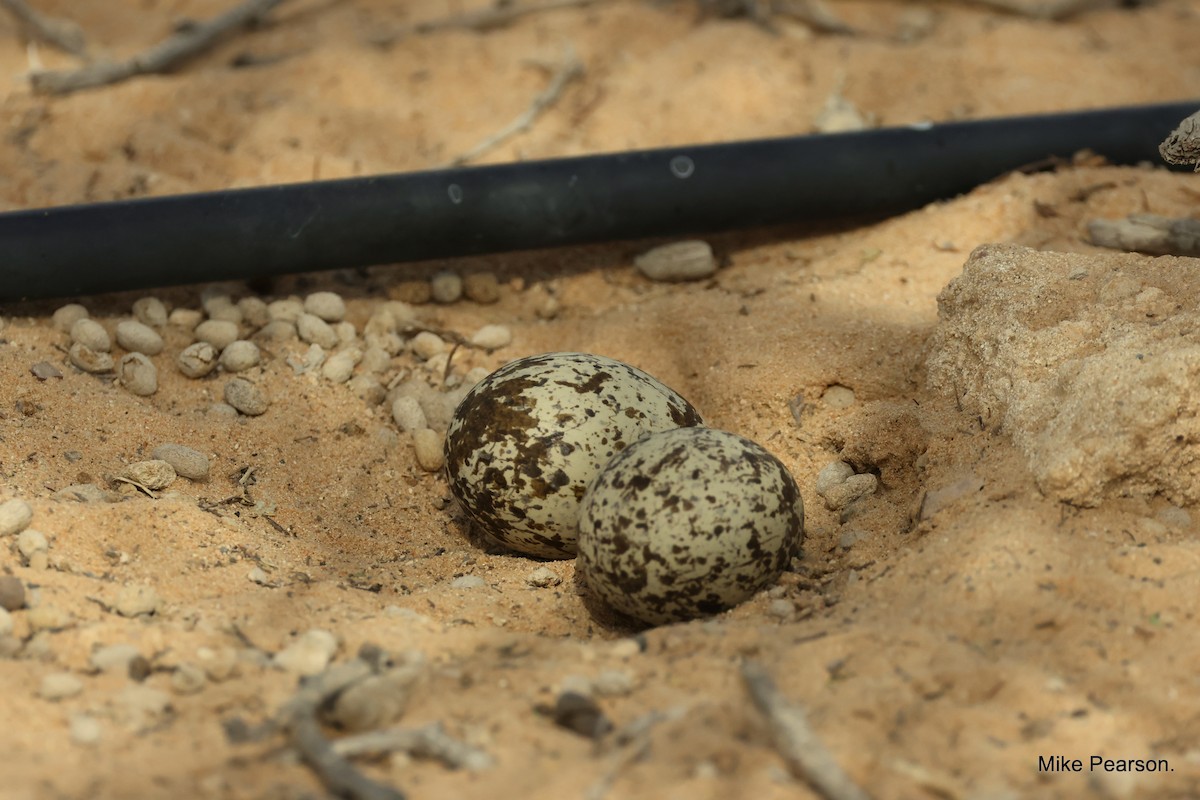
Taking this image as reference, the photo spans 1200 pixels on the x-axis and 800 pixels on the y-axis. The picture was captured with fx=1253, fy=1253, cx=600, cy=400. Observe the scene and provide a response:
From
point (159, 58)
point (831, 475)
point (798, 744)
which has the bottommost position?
point (831, 475)

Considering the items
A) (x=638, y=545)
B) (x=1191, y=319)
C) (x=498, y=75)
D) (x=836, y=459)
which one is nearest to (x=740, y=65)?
(x=498, y=75)

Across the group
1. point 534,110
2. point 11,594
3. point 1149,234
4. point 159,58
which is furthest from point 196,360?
point 1149,234

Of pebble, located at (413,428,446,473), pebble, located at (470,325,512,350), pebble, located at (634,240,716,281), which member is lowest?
pebble, located at (413,428,446,473)

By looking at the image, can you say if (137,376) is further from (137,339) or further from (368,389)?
(368,389)

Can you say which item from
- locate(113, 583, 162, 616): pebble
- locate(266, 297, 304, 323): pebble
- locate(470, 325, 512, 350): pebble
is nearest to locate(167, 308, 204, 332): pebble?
locate(266, 297, 304, 323): pebble

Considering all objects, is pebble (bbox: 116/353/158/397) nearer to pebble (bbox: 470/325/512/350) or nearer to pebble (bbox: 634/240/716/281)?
pebble (bbox: 470/325/512/350)

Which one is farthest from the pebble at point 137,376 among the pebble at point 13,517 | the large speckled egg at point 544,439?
the large speckled egg at point 544,439
